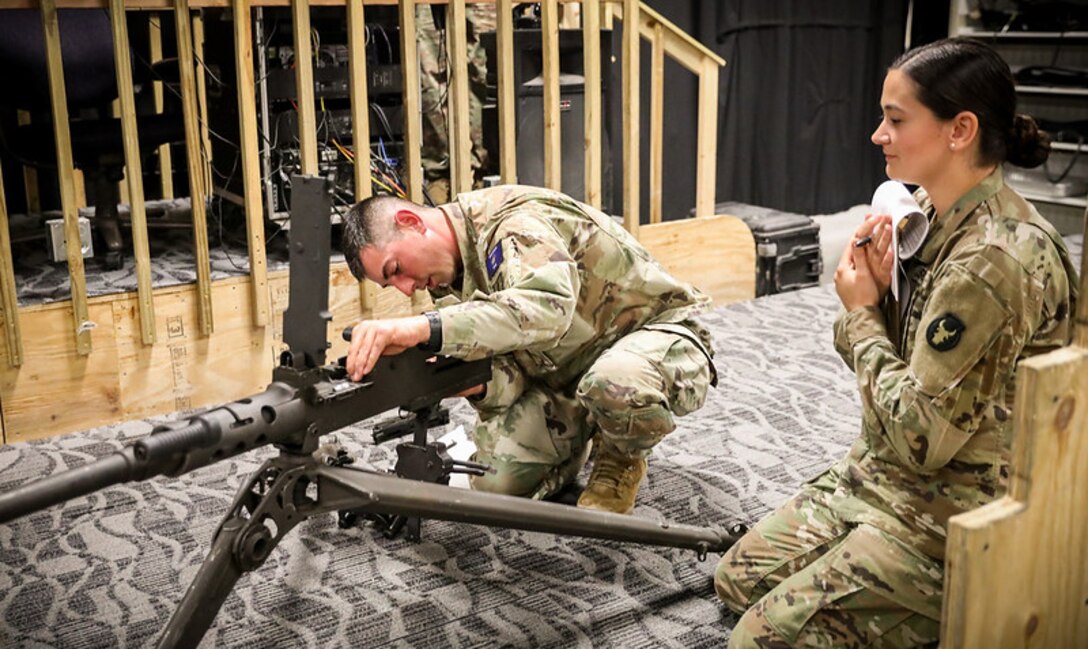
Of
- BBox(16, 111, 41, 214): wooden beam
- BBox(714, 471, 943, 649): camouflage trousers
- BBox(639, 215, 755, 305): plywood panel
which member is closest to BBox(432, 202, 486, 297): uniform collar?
BBox(714, 471, 943, 649): camouflage trousers

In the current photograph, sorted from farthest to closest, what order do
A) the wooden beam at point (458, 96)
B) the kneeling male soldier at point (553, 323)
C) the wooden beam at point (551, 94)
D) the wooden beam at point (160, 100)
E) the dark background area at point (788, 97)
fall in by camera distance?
the dark background area at point (788, 97)
the wooden beam at point (160, 100)
the wooden beam at point (551, 94)
the wooden beam at point (458, 96)
the kneeling male soldier at point (553, 323)

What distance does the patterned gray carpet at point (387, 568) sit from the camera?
2.16 metres

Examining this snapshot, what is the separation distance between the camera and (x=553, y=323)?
2.16 metres

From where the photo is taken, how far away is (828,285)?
475 cm

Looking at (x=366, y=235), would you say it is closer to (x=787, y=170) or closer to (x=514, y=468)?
(x=514, y=468)

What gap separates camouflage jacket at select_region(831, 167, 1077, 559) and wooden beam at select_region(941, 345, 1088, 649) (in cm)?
41

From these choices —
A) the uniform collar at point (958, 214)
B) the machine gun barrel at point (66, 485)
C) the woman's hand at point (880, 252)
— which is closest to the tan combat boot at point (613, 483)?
the woman's hand at point (880, 252)

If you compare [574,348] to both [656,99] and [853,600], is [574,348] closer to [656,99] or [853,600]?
[853,600]

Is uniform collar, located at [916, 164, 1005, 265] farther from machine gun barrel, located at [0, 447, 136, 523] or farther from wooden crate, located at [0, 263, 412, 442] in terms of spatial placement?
wooden crate, located at [0, 263, 412, 442]

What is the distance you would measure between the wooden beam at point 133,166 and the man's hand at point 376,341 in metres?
1.61

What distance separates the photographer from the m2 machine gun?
60.5 inches

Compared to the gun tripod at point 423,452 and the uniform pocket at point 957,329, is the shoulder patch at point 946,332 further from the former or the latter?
the gun tripod at point 423,452

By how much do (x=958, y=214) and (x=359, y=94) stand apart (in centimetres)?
217

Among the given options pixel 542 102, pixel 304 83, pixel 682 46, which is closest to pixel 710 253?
pixel 682 46
